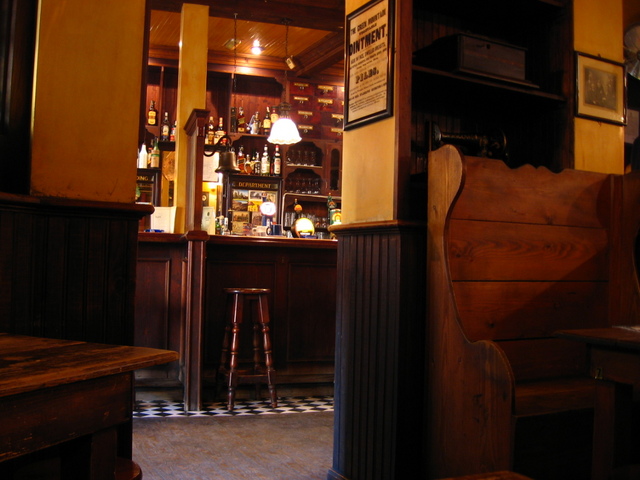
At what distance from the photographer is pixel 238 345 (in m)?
4.14

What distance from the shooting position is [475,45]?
2.51 metres

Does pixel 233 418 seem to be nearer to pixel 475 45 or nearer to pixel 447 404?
pixel 447 404

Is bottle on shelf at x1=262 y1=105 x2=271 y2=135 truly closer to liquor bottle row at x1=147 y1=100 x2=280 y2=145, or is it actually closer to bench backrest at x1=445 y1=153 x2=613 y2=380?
liquor bottle row at x1=147 y1=100 x2=280 y2=145

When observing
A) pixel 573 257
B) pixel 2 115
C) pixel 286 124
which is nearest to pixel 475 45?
pixel 573 257

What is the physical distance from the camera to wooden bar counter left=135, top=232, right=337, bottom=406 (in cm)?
403

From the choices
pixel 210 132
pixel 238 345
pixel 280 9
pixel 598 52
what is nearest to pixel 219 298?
pixel 238 345

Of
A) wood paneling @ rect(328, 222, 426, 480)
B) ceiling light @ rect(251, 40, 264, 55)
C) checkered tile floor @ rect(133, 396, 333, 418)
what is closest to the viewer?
wood paneling @ rect(328, 222, 426, 480)

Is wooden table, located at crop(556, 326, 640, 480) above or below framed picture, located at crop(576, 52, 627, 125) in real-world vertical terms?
below

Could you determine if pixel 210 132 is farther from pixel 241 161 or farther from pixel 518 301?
pixel 518 301

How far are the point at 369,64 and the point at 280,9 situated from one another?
157 inches

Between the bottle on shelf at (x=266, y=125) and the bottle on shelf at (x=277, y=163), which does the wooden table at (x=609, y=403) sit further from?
the bottle on shelf at (x=266, y=125)

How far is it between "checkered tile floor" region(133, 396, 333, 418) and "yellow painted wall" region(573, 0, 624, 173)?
7.59 ft

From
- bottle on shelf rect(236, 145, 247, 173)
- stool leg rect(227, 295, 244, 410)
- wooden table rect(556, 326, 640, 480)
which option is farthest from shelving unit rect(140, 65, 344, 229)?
wooden table rect(556, 326, 640, 480)

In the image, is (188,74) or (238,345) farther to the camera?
(188,74)
